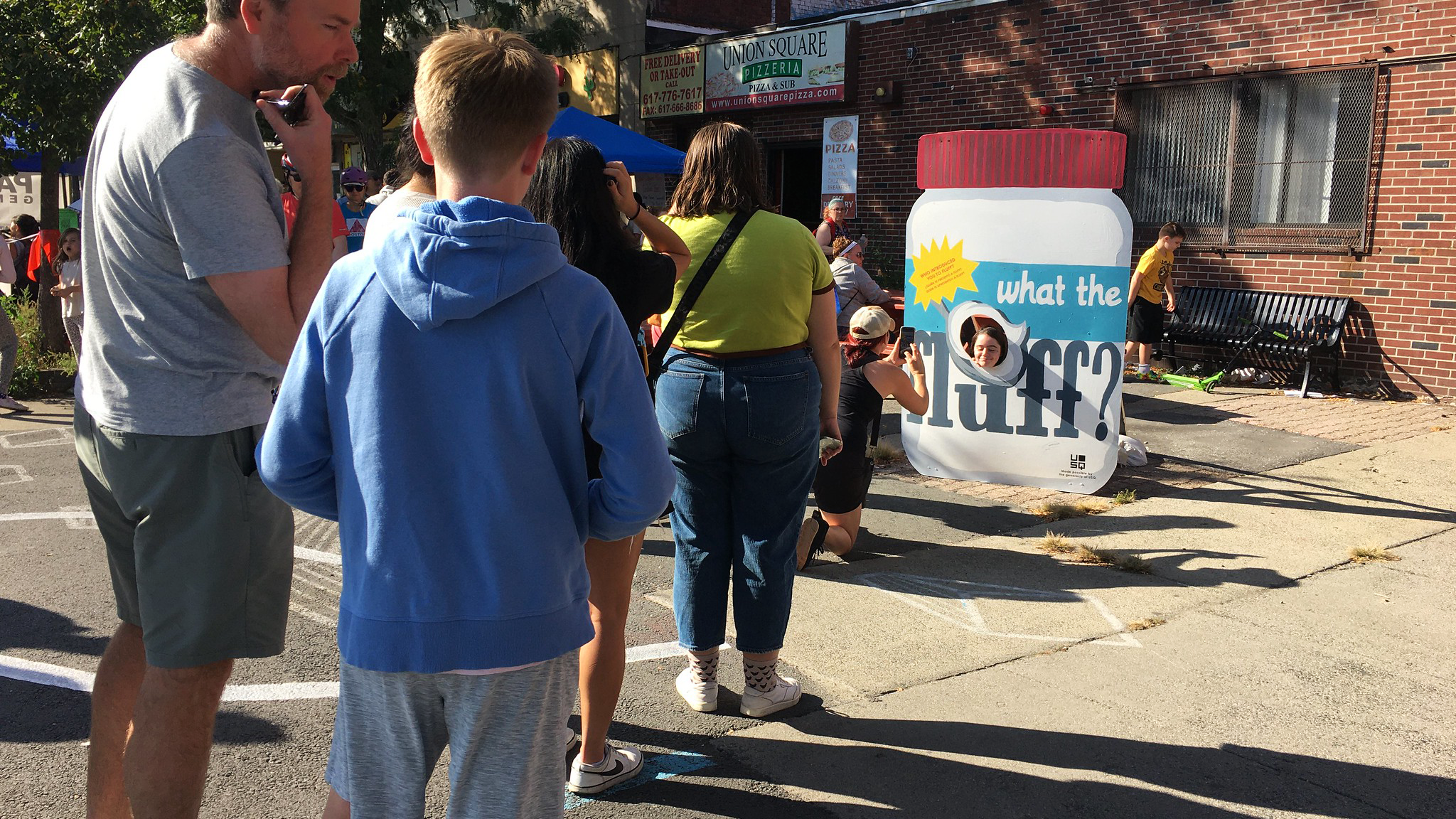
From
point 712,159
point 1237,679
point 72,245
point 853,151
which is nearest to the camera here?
point 712,159

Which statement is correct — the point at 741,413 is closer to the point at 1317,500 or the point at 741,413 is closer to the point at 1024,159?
the point at 1024,159

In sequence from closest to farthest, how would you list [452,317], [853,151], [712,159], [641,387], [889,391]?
[452,317]
[641,387]
[712,159]
[889,391]
[853,151]

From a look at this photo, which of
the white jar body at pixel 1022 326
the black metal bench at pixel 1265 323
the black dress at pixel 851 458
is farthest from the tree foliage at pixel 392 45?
the black dress at pixel 851 458

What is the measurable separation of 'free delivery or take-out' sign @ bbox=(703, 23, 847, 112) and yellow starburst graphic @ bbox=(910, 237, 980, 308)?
8.94 metres

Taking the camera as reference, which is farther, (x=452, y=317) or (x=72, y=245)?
(x=72, y=245)

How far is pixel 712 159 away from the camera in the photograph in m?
3.68

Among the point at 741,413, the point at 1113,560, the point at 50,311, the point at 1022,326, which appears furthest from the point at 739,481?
the point at 50,311

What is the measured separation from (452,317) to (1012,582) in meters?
4.04

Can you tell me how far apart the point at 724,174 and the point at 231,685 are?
8.02 feet

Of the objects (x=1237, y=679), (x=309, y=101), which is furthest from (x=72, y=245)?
(x=1237, y=679)

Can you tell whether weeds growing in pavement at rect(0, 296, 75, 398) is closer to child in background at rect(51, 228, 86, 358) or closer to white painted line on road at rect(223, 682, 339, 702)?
child in background at rect(51, 228, 86, 358)

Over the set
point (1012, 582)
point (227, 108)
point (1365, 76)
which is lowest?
point (1012, 582)

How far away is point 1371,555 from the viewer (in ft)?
18.4

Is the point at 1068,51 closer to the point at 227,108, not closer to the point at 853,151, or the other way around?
the point at 853,151
